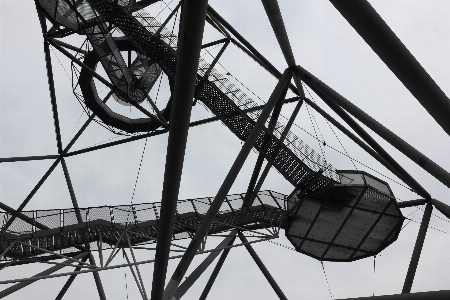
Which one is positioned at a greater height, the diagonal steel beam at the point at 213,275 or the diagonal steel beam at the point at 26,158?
the diagonal steel beam at the point at 26,158

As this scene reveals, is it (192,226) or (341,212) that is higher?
(192,226)

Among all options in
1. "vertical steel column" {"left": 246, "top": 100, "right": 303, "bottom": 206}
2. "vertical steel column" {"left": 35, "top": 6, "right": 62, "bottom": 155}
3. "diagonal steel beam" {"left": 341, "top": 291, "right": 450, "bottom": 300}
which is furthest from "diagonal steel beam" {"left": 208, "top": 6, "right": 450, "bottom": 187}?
"vertical steel column" {"left": 35, "top": 6, "right": 62, "bottom": 155}

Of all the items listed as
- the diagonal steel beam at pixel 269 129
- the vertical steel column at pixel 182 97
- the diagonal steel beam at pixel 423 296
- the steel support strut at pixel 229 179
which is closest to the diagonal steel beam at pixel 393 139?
the steel support strut at pixel 229 179

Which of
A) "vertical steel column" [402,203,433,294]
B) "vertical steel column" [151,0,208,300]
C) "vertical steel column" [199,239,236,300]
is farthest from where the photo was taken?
"vertical steel column" [199,239,236,300]

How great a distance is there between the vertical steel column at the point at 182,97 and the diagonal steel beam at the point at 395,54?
1875mm

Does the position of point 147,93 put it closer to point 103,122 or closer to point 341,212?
point 103,122

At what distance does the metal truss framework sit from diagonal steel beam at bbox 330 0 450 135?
0.06 feet

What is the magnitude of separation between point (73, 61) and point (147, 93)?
123 inches

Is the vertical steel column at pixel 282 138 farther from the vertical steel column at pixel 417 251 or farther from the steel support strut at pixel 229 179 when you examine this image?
the vertical steel column at pixel 417 251

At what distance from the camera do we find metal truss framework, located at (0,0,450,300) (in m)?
7.70

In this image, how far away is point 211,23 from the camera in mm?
21844

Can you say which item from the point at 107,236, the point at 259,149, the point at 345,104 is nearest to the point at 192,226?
the point at 107,236

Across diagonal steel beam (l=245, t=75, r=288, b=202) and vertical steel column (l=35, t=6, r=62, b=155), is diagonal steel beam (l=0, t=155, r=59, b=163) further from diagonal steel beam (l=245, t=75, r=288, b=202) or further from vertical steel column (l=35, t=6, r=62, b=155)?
diagonal steel beam (l=245, t=75, r=288, b=202)

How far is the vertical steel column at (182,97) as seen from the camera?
23.1ft
